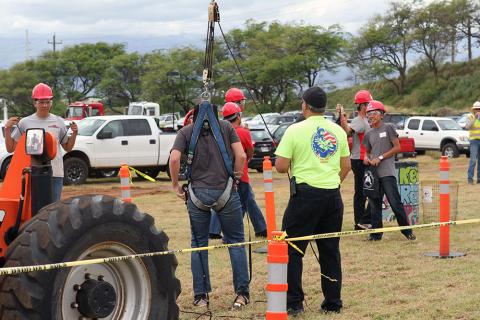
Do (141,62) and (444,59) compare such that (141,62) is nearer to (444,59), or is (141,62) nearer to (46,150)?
(444,59)

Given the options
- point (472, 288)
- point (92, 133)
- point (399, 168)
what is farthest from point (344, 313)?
point (92, 133)

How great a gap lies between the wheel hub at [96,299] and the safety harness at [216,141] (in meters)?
2.12

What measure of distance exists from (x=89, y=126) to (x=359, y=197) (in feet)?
41.3

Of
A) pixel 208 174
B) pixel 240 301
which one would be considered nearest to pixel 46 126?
pixel 208 174

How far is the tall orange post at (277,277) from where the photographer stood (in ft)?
16.1

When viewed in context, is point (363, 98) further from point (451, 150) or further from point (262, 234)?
point (451, 150)

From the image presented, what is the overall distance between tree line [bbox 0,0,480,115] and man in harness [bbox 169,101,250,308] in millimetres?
57196

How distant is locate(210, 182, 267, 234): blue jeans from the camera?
428 inches

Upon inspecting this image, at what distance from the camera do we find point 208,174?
7.08 meters

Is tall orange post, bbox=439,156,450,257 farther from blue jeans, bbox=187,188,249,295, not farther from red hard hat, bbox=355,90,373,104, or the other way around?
blue jeans, bbox=187,188,249,295

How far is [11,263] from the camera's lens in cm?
469

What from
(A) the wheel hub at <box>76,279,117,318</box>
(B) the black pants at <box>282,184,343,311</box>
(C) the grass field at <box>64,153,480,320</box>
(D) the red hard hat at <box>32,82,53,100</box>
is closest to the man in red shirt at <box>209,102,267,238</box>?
(C) the grass field at <box>64,153,480,320</box>

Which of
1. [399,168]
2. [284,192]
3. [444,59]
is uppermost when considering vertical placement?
[444,59]

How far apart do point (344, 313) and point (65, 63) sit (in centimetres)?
7111
